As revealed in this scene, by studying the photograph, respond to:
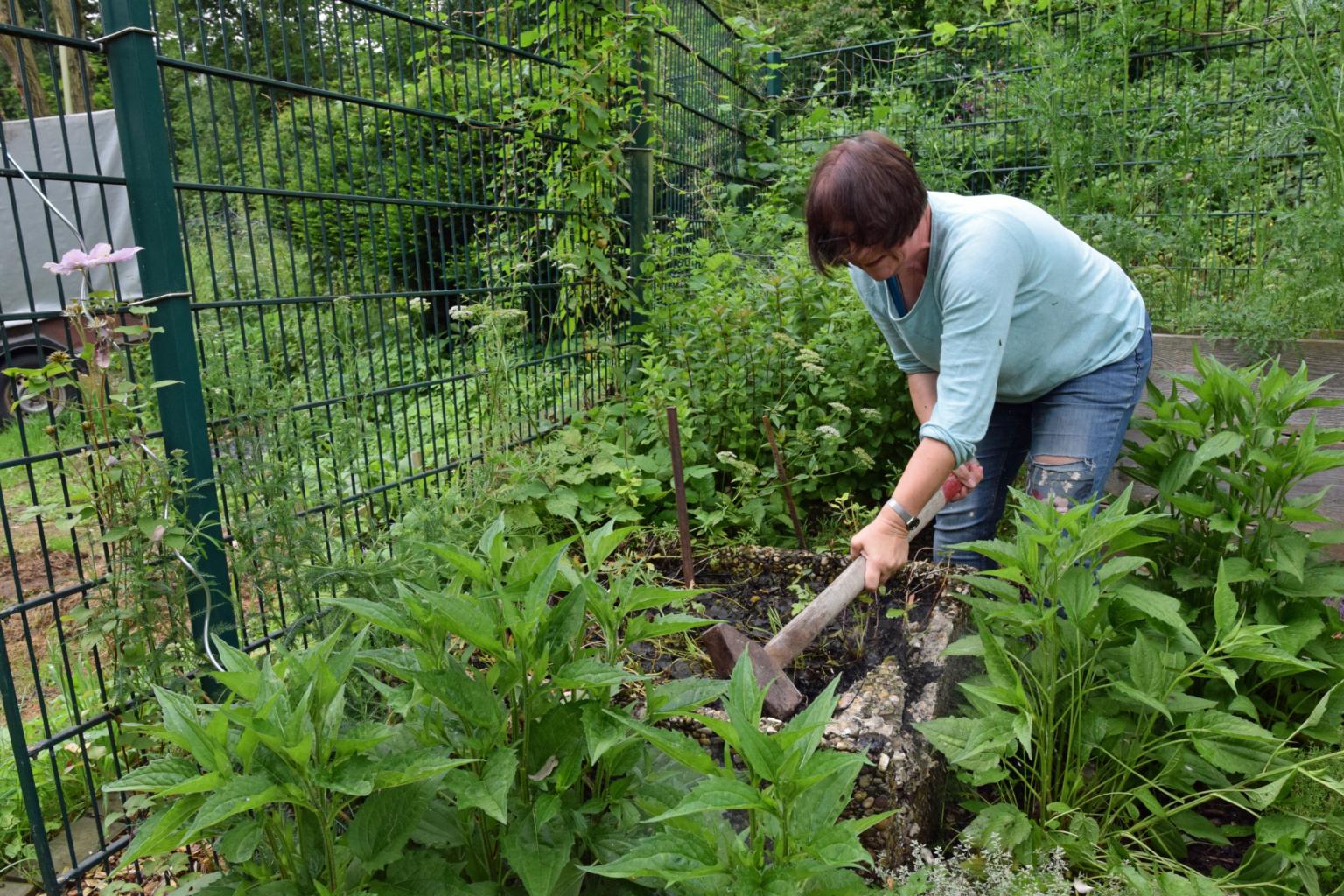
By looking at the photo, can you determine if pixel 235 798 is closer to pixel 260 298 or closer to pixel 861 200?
pixel 260 298

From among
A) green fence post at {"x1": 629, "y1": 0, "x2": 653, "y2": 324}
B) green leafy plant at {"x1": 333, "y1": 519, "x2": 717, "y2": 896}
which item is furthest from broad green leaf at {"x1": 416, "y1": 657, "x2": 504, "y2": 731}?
green fence post at {"x1": 629, "y1": 0, "x2": 653, "y2": 324}

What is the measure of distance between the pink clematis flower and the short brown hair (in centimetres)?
169

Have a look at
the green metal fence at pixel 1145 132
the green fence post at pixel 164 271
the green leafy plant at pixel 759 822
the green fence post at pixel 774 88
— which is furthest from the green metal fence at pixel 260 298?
the green fence post at pixel 774 88

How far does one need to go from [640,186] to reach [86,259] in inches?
124

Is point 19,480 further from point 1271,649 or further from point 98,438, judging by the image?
point 1271,649

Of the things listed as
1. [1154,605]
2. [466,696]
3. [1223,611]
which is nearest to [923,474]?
[1154,605]

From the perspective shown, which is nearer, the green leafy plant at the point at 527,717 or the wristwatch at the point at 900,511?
the green leafy plant at the point at 527,717

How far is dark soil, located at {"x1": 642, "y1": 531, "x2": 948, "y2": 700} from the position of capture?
2.69 metres

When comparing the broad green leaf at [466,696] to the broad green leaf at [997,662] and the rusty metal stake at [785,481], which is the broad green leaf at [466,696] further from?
the rusty metal stake at [785,481]

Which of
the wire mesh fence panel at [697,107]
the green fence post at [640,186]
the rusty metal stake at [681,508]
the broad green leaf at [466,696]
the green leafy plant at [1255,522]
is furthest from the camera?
the wire mesh fence panel at [697,107]

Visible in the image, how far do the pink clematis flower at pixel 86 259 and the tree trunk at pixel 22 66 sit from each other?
30 cm

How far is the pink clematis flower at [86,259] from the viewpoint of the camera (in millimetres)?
1953

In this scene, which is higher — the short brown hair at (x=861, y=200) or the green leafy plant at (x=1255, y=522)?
the short brown hair at (x=861, y=200)

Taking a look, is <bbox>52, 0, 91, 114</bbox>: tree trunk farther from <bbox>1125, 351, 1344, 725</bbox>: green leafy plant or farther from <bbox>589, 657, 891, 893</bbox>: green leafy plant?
<bbox>1125, 351, 1344, 725</bbox>: green leafy plant
